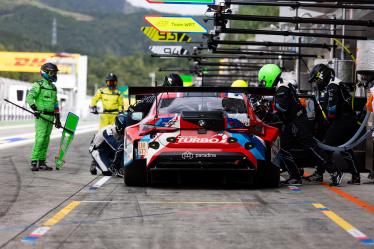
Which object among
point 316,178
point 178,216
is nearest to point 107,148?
point 316,178

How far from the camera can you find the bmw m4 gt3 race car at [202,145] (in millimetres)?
11578

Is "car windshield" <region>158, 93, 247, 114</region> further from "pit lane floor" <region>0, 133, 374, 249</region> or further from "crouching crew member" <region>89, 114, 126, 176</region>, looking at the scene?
"crouching crew member" <region>89, 114, 126, 176</region>

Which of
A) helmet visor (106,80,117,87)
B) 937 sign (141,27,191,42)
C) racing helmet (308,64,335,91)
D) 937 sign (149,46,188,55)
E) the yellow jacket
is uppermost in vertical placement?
937 sign (141,27,191,42)

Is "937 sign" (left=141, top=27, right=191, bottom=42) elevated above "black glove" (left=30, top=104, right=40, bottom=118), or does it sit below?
above

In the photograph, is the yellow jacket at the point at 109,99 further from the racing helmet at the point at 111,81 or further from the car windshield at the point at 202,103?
the car windshield at the point at 202,103

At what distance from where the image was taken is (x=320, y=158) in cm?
1315

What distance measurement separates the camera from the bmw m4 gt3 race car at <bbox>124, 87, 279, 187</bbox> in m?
11.6

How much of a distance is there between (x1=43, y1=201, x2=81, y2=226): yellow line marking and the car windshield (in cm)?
272

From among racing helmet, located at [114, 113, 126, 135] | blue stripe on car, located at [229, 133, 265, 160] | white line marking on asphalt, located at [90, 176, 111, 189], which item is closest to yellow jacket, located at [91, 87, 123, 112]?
racing helmet, located at [114, 113, 126, 135]

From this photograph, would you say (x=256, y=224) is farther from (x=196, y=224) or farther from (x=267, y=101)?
(x=267, y=101)

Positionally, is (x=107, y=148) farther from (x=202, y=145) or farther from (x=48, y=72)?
(x=202, y=145)

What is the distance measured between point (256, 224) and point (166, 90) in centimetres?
471

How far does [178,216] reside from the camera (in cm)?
889

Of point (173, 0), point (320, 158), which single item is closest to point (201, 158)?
point (320, 158)
